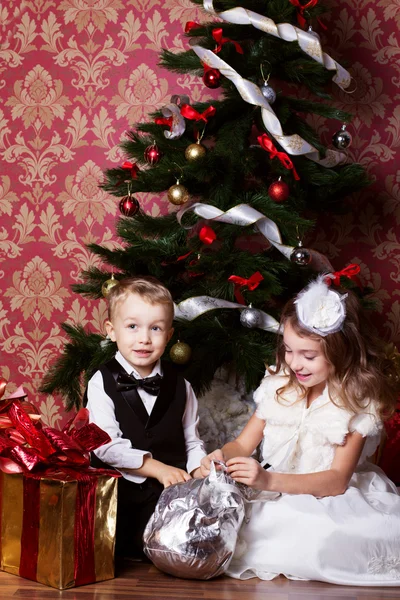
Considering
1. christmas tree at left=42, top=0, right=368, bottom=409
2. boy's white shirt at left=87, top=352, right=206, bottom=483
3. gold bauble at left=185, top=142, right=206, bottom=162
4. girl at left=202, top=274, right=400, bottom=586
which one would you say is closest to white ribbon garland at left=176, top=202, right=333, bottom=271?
christmas tree at left=42, top=0, right=368, bottom=409

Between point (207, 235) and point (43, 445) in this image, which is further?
point (207, 235)

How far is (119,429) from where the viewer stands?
8.00ft

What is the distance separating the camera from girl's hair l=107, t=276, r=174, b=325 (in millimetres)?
2457

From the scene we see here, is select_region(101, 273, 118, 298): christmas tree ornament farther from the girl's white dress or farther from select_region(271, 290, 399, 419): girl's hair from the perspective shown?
the girl's white dress

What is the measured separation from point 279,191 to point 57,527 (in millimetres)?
1279

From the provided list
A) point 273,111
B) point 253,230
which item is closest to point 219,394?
point 253,230

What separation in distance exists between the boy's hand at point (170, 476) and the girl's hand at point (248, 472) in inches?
6.0

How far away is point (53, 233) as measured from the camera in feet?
11.5

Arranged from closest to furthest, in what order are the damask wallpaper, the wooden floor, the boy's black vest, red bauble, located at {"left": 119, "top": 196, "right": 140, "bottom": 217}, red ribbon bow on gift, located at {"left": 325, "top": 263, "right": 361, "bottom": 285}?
the wooden floor → the boy's black vest → red ribbon bow on gift, located at {"left": 325, "top": 263, "right": 361, "bottom": 285} → red bauble, located at {"left": 119, "top": 196, "right": 140, "bottom": 217} → the damask wallpaper

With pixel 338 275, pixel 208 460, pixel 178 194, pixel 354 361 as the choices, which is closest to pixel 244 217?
pixel 178 194

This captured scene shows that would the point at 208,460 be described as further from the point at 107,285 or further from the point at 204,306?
the point at 107,285

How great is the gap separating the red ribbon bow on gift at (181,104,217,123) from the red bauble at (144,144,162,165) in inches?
5.8

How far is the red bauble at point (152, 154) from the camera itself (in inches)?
108

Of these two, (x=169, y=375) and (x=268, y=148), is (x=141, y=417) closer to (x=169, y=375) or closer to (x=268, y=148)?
(x=169, y=375)
